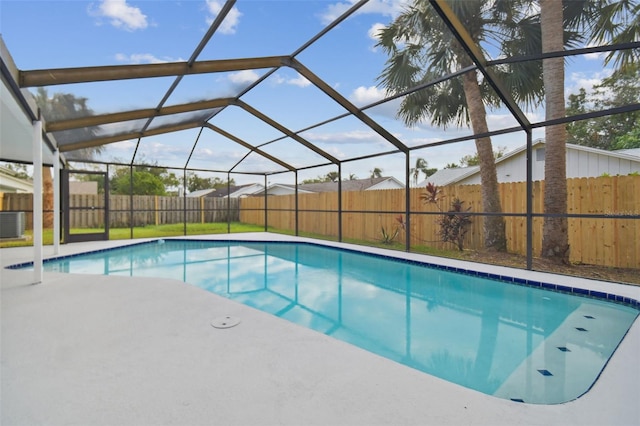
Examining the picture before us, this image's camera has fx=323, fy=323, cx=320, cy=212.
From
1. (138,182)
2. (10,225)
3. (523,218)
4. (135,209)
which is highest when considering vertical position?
(138,182)

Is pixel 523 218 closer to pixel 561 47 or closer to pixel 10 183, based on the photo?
pixel 561 47

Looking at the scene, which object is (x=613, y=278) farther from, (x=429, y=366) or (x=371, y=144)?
(x=371, y=144)

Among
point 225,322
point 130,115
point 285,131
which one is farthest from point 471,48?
point 130,115

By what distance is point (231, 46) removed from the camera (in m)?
4.71

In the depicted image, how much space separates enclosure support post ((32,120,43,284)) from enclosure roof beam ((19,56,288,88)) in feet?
2.79

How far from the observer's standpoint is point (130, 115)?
6355 mm

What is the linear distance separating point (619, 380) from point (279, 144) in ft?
27.6

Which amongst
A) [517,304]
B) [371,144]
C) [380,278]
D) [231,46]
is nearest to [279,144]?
[371,144]

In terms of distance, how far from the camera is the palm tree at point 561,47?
434cm

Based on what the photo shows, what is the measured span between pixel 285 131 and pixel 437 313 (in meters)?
5.88

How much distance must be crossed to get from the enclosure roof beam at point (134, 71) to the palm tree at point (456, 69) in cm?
223

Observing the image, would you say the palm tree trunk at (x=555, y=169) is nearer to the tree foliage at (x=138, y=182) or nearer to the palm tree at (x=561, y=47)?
the palm tree at (x=561, y=47)

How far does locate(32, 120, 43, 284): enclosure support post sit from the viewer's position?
404 cm

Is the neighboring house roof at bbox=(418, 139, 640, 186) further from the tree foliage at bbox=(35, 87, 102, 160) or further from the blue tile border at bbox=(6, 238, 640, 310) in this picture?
the tree foliage at bbox=(35, 87, 102, 160)
